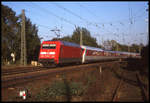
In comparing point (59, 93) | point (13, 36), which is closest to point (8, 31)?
point (13, 36)

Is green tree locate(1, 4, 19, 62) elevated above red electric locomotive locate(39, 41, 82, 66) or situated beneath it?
elevated above

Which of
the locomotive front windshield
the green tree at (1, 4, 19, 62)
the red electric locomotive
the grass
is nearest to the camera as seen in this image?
the grass

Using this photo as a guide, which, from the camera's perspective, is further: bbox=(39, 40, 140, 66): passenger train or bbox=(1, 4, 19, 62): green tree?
bbox=(1, 4, 19, 62): green tree

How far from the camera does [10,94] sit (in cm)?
823

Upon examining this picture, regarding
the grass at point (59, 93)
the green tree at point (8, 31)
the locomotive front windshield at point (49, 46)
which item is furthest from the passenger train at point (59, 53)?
the grass at point (59, 93)

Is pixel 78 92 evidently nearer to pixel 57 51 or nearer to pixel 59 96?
pixel 59 96

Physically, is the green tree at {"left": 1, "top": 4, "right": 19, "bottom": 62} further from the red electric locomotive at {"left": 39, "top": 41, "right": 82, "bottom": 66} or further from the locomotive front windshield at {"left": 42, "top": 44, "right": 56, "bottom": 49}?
the red electric locomotive at {"left": 39, "top": 41, "right": 82, "bottom": 66}

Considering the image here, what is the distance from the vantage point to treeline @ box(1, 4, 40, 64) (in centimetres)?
2772

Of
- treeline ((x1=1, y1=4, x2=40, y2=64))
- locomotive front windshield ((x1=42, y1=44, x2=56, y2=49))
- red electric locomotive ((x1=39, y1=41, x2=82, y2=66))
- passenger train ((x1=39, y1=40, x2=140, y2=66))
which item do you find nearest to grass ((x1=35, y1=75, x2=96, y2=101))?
red electric locomotive ((x1=39, y1=41, x2=82, y2=66))

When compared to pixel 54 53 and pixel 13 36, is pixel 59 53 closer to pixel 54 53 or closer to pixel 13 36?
pixel 54 53

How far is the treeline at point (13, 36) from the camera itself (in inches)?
1091

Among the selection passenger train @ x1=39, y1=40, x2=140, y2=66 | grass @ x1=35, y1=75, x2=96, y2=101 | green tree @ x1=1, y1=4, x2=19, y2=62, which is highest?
green tree @ x1=1, y1=4, x2=19, y2=62

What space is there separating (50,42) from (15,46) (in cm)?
1110

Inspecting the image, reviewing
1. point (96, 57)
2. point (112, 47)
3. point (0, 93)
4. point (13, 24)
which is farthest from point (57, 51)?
point (112, 47)
